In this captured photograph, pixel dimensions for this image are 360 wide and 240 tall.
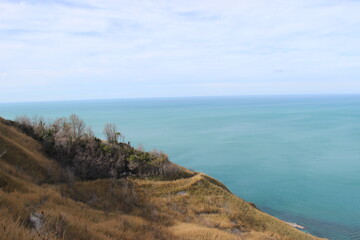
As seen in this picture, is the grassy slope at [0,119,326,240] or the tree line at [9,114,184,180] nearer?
the grassy slope at [0,119,326,240]

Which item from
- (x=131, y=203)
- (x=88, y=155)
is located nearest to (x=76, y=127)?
(x=88, y=155)

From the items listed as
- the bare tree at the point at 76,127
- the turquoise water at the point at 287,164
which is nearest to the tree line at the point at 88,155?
the bare tree at the point at 76,127

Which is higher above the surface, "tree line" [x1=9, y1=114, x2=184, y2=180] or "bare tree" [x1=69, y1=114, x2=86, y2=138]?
"bare tree" [x1=69, y1=114, x2=86, y2=138]

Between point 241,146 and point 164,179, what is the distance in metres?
61.4

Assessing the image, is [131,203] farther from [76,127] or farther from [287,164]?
[287,164]

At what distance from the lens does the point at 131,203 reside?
888 inches

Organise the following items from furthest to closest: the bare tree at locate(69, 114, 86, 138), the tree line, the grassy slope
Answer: the bare tree at locate(69, 114, 86, 138) → the tree line → the grassy slope

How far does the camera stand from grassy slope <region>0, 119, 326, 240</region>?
14.8 metres

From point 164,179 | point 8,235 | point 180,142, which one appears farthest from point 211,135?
point 8,235

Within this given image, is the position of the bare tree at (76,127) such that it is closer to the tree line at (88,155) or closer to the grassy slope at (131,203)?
the tree line at (88,155)

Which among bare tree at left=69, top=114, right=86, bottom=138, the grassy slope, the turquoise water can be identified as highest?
bare tree at left=69, top=114, right=86, bottom=138

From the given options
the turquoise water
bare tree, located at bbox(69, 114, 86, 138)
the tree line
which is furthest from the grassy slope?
the turquoise water

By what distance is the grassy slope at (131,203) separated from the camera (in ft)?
48.5

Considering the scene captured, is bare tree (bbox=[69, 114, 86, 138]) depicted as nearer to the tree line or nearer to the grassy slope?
the tree line
